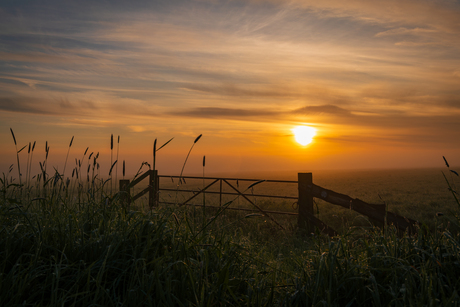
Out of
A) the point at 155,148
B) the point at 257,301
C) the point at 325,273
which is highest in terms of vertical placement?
the point at 155,148

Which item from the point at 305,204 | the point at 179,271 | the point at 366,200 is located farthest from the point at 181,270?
the point at 366,200

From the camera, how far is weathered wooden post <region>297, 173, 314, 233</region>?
7846 millimetres

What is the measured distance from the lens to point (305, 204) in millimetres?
7891

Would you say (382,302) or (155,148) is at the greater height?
(155,148)

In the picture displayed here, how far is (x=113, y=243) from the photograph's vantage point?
3.25 metres

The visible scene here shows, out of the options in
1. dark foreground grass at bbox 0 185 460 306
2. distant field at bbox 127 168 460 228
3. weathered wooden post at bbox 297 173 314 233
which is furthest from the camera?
distant field at bbox 127 168 460 228

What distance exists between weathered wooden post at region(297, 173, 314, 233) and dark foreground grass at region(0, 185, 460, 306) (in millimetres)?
4134

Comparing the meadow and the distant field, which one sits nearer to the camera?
the meadow

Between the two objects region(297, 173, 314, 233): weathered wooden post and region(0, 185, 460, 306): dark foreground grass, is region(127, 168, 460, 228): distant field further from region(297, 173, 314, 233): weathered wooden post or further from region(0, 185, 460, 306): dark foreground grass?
region(0, 185, 460, 306): dark foreground grass

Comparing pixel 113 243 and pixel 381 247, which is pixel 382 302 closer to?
pixel 381 247

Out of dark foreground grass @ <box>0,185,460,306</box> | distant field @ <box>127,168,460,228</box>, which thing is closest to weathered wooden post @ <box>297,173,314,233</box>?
distant field @ <box>127,168,460,228</box>

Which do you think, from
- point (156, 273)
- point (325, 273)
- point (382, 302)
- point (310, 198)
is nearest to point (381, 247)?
point (382, 302)

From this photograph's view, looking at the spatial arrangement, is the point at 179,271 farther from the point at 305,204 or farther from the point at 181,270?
the point at 305,204

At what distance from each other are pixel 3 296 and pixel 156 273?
1.26 metres
